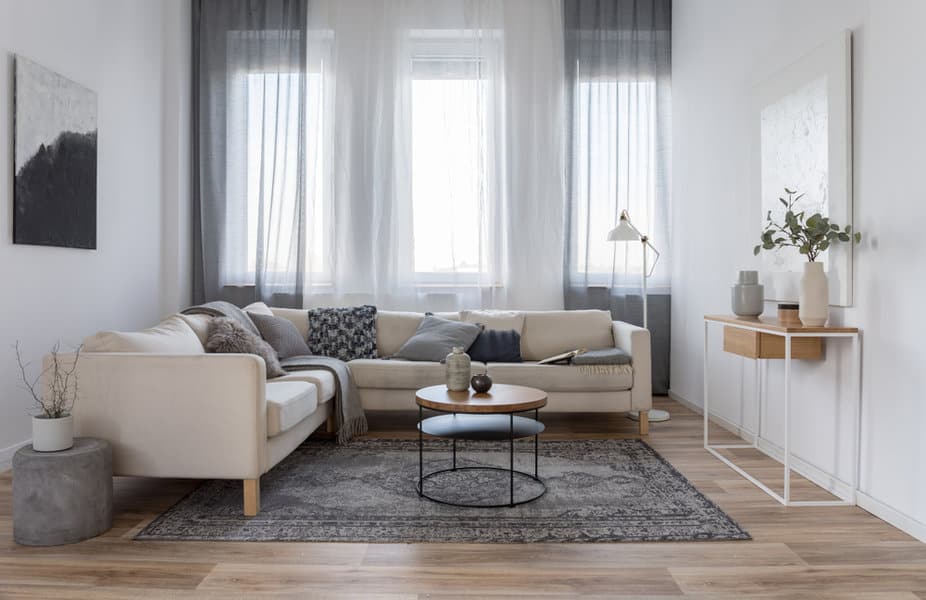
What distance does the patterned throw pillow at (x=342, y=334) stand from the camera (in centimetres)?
478

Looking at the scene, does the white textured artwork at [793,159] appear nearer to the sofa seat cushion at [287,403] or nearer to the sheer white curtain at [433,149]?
the sheer white curtain at [433,149]

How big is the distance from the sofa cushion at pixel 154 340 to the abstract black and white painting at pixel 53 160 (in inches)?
37.8

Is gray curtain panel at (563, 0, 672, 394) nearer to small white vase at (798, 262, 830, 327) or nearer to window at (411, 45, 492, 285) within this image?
window at (411, 45, 492, 285)

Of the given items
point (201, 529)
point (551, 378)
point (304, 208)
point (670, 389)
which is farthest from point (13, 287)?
point (670, 389)

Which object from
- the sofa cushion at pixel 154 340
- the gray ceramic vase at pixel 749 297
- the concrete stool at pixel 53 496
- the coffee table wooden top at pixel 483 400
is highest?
the gray ceramic vase at pixel 749 297

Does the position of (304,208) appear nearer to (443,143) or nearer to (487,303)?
(443,143)

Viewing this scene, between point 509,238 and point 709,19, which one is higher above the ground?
point 709,19

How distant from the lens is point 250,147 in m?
5.55

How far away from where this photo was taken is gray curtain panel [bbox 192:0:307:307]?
550 centimetres

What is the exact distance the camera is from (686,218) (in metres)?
5.23

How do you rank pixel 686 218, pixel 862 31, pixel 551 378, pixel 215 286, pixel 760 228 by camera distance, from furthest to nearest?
pixel 215 286 → pixel 686 218 → pixel 551 378 → pixel 760 228 → pixel 862 31

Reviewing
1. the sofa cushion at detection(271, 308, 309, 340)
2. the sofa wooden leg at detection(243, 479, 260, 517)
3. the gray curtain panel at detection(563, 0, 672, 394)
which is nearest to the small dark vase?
the sofa wooden leg at detection(243, 479, 260, 517)

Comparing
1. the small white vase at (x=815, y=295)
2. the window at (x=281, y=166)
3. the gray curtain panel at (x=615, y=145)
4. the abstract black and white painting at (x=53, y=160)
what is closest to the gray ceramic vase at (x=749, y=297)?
the small white vase at (x=815, y=295)

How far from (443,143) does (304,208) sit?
1.25 meters
